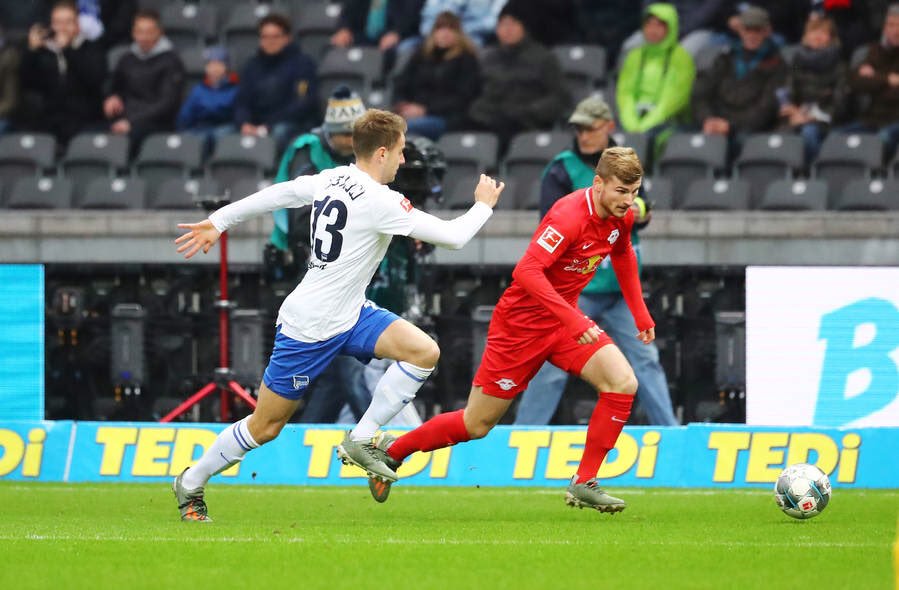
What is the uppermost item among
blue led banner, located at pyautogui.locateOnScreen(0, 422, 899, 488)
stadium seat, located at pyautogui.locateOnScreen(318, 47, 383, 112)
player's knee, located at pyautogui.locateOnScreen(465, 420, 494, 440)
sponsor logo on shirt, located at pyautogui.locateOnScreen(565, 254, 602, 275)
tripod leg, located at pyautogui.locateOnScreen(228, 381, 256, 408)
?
stadium seat, located at pyautogui.locateOnScreen(318, 47, 383, 112)

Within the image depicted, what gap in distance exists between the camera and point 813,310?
1162cm

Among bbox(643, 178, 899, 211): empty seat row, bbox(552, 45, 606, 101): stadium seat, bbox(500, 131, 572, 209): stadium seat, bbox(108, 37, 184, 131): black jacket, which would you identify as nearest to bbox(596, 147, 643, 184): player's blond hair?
bbox(643, 178, 899, 211): empty seat row

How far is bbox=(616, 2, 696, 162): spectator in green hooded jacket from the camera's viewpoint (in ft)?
52.1

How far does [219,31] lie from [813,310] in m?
9.32

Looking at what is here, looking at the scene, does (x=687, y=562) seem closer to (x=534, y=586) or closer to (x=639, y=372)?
(x=534, y=586)

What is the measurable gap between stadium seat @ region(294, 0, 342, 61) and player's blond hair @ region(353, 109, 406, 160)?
990cm

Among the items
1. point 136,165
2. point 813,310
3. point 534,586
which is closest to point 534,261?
point 534,586

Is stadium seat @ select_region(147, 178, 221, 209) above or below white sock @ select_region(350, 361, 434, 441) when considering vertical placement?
above

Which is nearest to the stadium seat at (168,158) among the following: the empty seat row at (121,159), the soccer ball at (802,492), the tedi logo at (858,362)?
the empty seat row at (121,159)

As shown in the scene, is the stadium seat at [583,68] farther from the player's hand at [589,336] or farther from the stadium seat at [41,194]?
the player's hand at [589,336]

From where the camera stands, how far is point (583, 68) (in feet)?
56.1

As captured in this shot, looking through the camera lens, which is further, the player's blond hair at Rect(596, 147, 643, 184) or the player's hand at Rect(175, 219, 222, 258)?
the player's blond hair at Rect(596, 147, 643, 184)

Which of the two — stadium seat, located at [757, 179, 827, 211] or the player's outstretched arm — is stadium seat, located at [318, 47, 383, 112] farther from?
the player's outstretched arm

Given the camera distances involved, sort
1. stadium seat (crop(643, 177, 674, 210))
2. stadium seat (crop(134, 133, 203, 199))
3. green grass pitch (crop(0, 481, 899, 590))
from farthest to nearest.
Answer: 1. stadium seat (crop(134, 133, 203, 199))
2. stadium seat (crop(643, 177, 674, 210))
3. green grass pitch (crop(0, 481, 899, 590))
